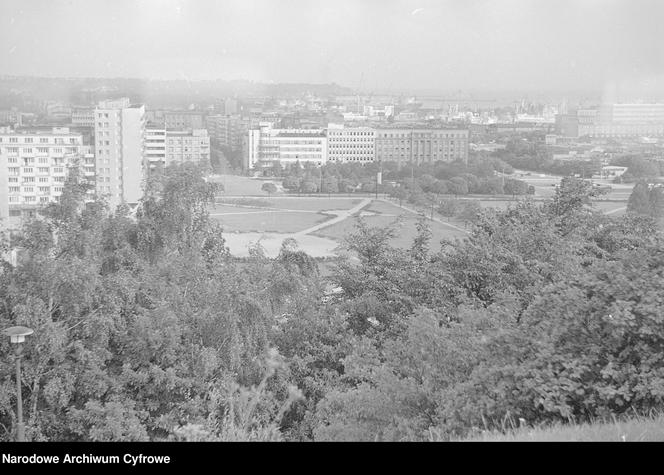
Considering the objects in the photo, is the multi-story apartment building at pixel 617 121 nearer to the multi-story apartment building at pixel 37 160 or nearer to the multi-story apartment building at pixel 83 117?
the multi-story apartment building at pixel 83 117

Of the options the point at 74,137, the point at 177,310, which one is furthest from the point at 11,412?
the point at 74,137

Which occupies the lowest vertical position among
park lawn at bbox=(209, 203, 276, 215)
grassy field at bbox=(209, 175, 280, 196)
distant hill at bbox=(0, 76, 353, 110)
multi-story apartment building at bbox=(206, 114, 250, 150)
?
park lawn at bbox=(209, 203, 276, 215)

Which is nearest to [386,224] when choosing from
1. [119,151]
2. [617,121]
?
[119,151]

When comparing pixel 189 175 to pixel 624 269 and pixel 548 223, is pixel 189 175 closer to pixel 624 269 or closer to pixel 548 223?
pixel 548 223

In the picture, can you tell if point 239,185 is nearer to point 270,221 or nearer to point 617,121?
point 270,221

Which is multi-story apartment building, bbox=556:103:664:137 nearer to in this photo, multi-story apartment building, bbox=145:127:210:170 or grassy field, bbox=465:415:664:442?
multi-story apartment building, bbox=145:127:210:170

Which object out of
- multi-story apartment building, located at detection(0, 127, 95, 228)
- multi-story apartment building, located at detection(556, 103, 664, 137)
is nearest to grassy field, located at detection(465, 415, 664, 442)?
multi-story apartment building, located at detection(0, 127, 95, 228)
